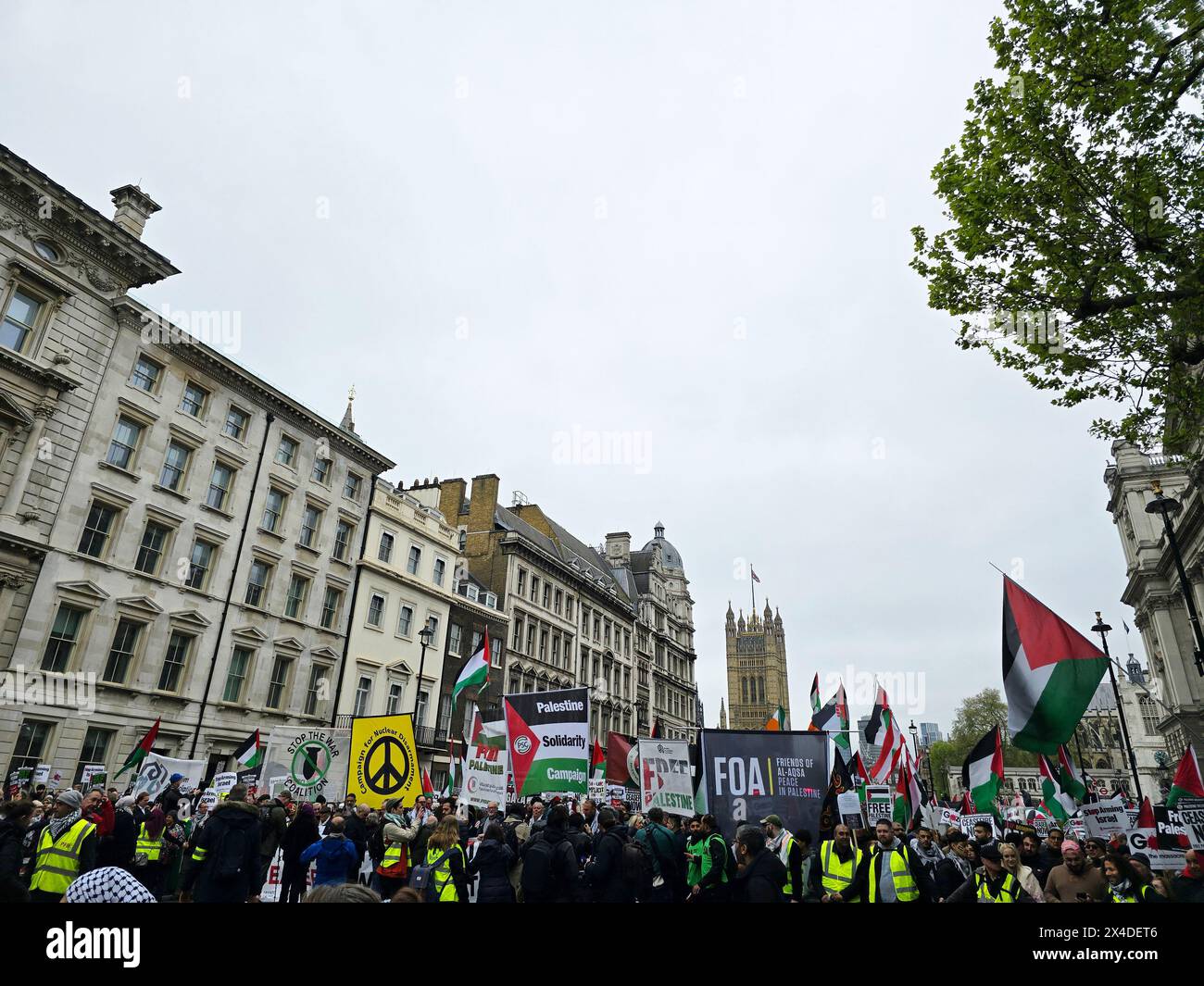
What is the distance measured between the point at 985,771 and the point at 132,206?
33.7 m

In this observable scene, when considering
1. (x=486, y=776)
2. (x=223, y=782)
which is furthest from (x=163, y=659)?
(x=486, y=776)

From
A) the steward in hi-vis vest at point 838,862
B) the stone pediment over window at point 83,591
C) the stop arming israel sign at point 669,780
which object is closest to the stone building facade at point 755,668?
the stone pediment over window at point 83,591

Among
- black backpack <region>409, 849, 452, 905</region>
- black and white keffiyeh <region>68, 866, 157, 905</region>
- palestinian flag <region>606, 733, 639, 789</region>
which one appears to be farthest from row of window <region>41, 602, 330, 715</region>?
black and white keffiyeh <region>68, 866, 157, 905</region>

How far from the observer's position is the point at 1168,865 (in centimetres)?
1070

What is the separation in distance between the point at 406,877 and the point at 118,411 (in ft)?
73.0

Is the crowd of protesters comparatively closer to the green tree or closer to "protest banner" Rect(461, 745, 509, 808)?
"protest banner" Rect(461, 745, 509, 808)

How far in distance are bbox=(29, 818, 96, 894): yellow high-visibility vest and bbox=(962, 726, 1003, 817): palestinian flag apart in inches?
578

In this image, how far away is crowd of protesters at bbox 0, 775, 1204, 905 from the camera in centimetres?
770

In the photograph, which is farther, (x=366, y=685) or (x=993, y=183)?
(x=366, y=685)

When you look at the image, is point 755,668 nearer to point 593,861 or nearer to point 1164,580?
point 1164,580
